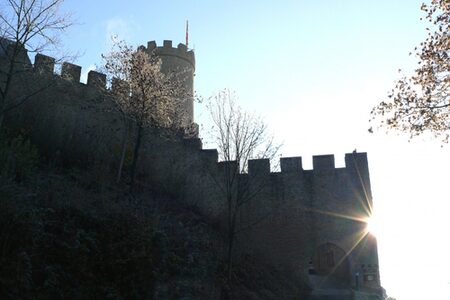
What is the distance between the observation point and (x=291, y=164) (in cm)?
1989

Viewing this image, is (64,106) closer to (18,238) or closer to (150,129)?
(150,129)

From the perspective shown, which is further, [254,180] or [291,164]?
[291,164]

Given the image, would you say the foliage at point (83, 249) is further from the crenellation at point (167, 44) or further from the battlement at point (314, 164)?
the crenellation at point (167, 44)

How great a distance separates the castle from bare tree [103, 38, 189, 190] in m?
1.20

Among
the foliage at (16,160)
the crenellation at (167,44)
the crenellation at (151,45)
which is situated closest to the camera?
the foliage at (16,160)

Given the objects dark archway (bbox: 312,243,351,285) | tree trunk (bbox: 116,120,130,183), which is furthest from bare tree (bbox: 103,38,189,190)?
dark archway (bbox: 312,243,351,285)

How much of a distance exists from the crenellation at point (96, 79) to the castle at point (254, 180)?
0.04 metres

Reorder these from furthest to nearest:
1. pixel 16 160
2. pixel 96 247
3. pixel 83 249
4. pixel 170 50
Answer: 1. pixel 170 50
2. pixel 16 160
3. pixel 96 247
4. pixel 83 249

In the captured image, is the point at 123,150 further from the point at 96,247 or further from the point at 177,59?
the point at 177,59

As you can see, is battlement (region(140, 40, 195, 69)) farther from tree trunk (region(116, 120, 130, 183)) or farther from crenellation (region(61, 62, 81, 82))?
tree trunk (region(116, 120, 130, 183))

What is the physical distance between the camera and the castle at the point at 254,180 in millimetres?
18375

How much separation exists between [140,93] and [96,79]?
12.8 ft

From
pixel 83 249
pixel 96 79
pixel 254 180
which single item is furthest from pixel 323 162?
pixel 83 249

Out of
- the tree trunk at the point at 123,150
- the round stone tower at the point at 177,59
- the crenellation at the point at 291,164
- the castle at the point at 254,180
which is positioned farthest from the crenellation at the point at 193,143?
the round stone tower at the point at 177,59
